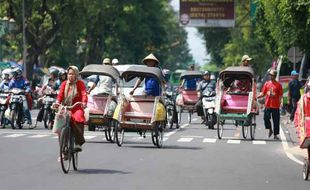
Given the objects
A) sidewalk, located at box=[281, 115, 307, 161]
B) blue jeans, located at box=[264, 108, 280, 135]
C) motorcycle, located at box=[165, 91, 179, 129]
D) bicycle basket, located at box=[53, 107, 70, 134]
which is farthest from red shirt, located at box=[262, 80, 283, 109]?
bicycle basket, located at box=[53, 107, 70, 134]

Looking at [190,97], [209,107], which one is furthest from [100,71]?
[190,97]

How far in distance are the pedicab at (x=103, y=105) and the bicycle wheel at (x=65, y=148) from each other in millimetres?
7387

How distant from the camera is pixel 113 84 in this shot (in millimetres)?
25234

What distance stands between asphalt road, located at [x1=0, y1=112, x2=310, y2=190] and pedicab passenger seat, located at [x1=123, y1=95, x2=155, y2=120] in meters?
0.77

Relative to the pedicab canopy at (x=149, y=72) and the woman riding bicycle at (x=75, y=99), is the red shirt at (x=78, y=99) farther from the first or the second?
the pedicab canopy at (x=149, y=72)

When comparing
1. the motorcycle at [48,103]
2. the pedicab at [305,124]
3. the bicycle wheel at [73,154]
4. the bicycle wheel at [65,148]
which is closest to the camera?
the pedicab at [305,124]

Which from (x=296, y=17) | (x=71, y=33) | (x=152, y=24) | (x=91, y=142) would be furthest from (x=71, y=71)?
(x=152, y=24)

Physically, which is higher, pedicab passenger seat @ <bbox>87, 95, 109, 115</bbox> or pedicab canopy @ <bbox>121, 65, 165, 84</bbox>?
pedicab canopy @ <bbox>121, 65, 165, 84</bbox>

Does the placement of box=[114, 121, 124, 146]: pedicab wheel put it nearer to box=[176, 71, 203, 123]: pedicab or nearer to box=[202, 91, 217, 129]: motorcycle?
box=[202, 91, 217, 129]: motorcycle

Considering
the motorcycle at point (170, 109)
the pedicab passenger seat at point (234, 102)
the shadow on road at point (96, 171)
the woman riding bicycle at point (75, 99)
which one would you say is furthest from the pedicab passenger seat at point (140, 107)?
the motorcycle at point (170, 109)

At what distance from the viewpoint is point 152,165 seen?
17.3 m

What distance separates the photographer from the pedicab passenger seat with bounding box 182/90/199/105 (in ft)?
116

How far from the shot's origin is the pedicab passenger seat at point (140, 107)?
21672 mm

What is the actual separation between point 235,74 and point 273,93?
4.00ft
